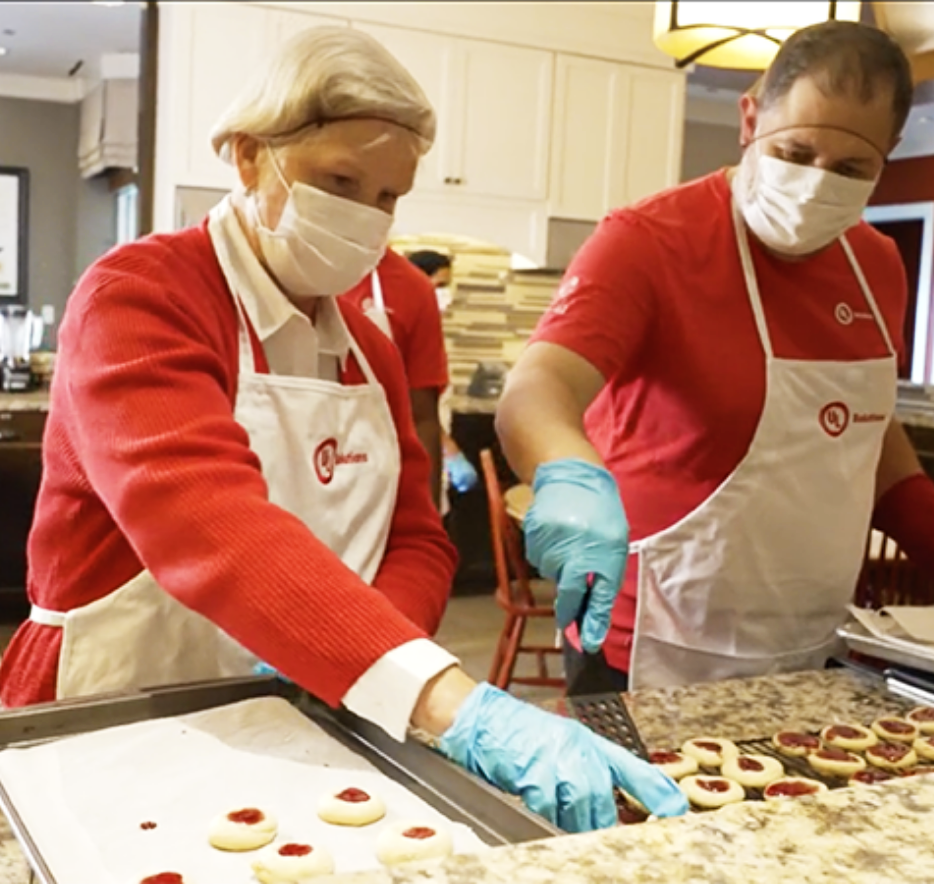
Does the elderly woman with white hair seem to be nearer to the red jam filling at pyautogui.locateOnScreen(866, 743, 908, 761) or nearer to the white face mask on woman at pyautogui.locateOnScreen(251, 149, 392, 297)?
the white face mask on woman at pyautogui.locateOnScreen(251, 149, 392, 297)

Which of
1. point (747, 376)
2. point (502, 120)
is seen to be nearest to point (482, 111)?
point (502, 120)

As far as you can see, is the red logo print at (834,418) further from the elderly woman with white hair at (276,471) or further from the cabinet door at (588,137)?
the cabinet door at (588,137)

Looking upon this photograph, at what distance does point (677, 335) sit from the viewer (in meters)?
1.52

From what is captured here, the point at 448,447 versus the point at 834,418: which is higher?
the point at 834,418

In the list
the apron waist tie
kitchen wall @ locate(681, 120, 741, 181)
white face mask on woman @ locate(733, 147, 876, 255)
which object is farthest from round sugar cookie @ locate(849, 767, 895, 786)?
kitchen wall @ locate(681, 120, 741, 181)

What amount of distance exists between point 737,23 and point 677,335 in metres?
0.83

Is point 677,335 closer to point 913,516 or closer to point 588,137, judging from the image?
point 913,516

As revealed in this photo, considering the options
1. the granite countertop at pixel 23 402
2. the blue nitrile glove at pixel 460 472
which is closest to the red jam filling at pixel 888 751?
the granite countertop at pixel 23 402

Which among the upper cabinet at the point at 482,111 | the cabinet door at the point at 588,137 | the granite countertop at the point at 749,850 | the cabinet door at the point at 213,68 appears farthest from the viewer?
the cabinet door at the point at 588,137

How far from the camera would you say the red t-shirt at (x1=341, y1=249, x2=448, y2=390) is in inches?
107

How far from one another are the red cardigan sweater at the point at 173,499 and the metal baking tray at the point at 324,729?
11cm

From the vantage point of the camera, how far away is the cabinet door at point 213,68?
14.9ft

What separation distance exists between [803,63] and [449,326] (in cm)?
417

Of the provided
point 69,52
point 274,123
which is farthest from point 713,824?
point 69,52
